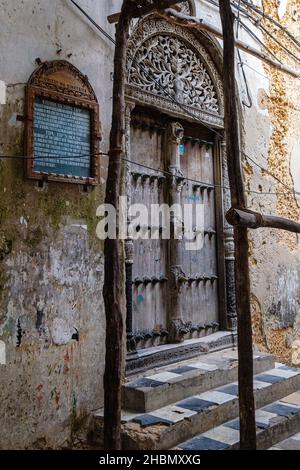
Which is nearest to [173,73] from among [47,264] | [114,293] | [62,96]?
[62,96]

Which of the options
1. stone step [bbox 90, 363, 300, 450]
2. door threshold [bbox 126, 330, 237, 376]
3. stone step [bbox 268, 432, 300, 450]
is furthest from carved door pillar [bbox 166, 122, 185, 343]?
stone step [bbox 268, 432, 300, 450]

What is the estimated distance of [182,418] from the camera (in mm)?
2846

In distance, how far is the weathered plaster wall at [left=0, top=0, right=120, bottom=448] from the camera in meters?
2.62

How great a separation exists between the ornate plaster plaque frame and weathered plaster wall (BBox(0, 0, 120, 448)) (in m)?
0.05

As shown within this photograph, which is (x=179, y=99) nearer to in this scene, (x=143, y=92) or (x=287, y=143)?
(x=143, y=92)

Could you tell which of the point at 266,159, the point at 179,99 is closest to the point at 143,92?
the point at 179,99

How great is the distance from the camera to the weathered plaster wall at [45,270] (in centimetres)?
262

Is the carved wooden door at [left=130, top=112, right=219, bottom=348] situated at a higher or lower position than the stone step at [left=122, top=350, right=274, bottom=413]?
higher

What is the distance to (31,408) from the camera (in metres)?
2.66

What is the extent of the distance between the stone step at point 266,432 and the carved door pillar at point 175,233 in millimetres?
979

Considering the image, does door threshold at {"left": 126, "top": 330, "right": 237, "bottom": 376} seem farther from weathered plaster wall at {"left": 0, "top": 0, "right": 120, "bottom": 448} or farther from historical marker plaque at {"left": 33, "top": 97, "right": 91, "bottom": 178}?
historical marker plaque at {"left": 33, "top": 97, "right": 91, "bottom": 178}

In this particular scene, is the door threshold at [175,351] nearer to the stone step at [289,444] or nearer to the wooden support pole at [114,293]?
the wooden support pole at [114,293]

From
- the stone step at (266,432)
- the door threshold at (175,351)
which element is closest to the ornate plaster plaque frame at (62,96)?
the door threshold at (175,351)

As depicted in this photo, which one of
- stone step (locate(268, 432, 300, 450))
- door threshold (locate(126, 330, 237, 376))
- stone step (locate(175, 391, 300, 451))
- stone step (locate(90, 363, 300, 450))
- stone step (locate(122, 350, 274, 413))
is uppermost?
door threshold (locate(126, 330, 237, 376))
